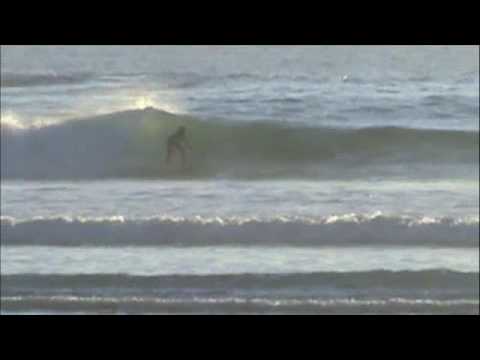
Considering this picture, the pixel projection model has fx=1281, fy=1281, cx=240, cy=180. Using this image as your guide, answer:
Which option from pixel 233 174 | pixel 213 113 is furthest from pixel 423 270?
pixel 213 113

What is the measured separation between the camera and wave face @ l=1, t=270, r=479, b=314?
7328 millimetres

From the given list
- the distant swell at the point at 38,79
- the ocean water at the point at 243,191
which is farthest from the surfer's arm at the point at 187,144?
the distant swell at the point at 38,79

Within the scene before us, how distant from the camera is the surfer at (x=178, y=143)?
13.6 meters

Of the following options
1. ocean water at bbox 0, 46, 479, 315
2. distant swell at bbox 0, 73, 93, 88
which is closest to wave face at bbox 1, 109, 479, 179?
ocean water at bbox 0, 46, 479, 315

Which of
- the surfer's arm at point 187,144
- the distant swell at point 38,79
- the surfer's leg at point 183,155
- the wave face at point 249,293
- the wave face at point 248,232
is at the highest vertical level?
the distant swell at point 38,79

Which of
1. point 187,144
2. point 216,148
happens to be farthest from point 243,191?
point 216,148

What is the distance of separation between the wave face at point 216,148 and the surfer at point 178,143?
3.7 inches

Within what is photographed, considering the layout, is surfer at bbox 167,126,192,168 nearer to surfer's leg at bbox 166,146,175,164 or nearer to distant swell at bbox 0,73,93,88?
surfer's leg at bbox 166,146,175,164

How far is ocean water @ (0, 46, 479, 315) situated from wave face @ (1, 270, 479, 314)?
0.01 metres

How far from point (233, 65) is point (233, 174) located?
9.91m

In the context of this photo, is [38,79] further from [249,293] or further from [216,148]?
[249,293]

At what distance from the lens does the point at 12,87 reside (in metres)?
18.8

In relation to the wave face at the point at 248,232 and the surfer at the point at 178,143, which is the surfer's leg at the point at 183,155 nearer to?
the surfer at the point at 178,143

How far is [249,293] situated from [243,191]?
3.77 m
